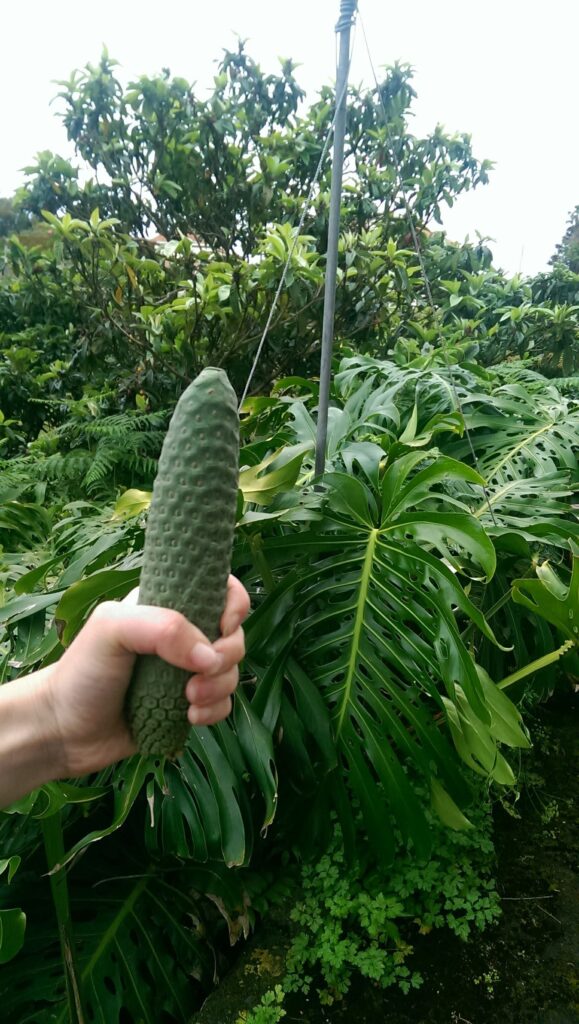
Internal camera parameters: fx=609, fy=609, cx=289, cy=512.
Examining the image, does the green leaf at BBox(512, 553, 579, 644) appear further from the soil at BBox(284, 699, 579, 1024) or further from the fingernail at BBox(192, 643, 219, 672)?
the fingernail at BBox(192, 643, 219, 672)

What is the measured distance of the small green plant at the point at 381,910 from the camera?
127 centimetres

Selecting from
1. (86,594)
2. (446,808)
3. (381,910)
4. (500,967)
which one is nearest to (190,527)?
(86,594)

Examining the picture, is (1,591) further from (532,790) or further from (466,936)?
(532,790)

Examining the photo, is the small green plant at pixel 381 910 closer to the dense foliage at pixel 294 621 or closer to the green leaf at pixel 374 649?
the dense foliage at pixel 294 621

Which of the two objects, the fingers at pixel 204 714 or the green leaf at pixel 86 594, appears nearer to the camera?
the fingers at pixel 204 714

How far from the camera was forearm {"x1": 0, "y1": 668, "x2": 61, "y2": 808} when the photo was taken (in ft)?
2.36

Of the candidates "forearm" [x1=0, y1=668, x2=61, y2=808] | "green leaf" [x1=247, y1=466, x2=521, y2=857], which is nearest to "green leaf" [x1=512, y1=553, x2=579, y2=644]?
"green leaf" [x1=247, y1=466, x2=521, y2=857]

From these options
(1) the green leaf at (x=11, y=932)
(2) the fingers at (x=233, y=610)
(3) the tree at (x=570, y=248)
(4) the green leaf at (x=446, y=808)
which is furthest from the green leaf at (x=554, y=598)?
(3) the tree at (x=570, y=248)

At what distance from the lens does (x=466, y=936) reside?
4.35ft

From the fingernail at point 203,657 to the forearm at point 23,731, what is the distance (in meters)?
0.27

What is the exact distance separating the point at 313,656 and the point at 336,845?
1.51 ft

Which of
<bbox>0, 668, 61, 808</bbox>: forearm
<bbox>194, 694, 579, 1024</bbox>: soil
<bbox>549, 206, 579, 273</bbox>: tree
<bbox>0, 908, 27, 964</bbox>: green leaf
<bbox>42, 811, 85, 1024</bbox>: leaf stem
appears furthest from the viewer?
<bbox>549, 206, 579, 273</bbox>: tree

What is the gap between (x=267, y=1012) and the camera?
3.92 ft

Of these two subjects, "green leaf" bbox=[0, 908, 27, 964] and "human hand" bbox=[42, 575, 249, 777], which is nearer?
"human hand" bbox=[42, 575, 249, 777]
